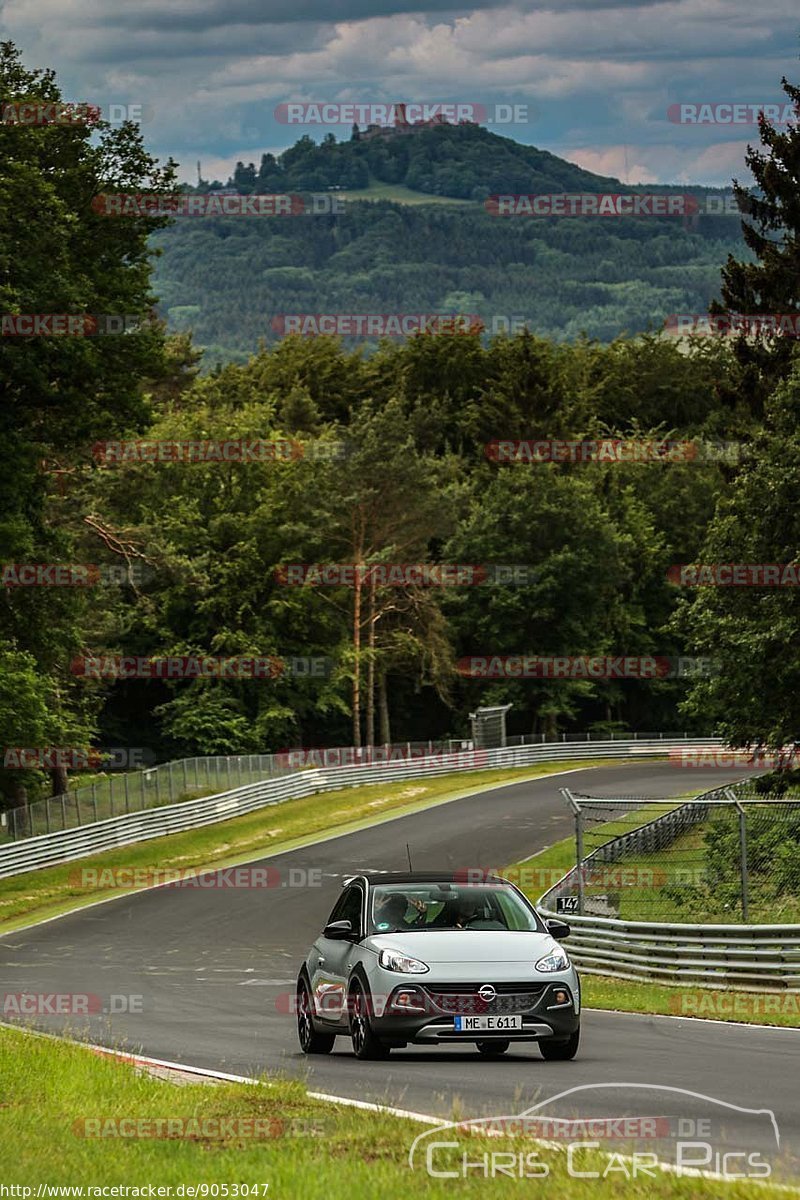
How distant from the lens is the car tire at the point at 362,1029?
13961 millimetres

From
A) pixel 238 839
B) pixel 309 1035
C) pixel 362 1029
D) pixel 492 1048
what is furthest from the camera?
pixel 238 839

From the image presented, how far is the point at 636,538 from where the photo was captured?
3836 inches

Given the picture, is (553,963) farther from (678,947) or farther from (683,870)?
(683,870)

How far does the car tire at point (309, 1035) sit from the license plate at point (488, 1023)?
2.01 meters

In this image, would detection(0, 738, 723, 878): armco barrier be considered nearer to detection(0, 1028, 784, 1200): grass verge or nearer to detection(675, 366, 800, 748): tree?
detection(675, 366, 800, 748): tree

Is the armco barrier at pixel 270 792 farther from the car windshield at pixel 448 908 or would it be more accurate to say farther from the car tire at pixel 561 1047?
the car tire at pixel 561 1047

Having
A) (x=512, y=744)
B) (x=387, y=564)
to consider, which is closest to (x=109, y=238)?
(x=387, y=564)

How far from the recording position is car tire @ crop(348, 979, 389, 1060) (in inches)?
550

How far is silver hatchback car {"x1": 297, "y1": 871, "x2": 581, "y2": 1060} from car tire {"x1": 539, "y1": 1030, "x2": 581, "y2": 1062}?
0.04ft

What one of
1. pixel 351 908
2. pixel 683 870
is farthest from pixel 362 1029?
pixel 683 870

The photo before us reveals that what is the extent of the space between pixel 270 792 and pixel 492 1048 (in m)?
48.4

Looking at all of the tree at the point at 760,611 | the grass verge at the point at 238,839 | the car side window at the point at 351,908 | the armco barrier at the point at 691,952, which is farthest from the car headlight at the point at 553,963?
the grass verge at the point at 238,839

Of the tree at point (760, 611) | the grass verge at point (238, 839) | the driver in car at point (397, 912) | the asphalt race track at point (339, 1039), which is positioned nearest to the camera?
the asphalt race track at point (339, 1039)

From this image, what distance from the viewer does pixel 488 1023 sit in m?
13.5
